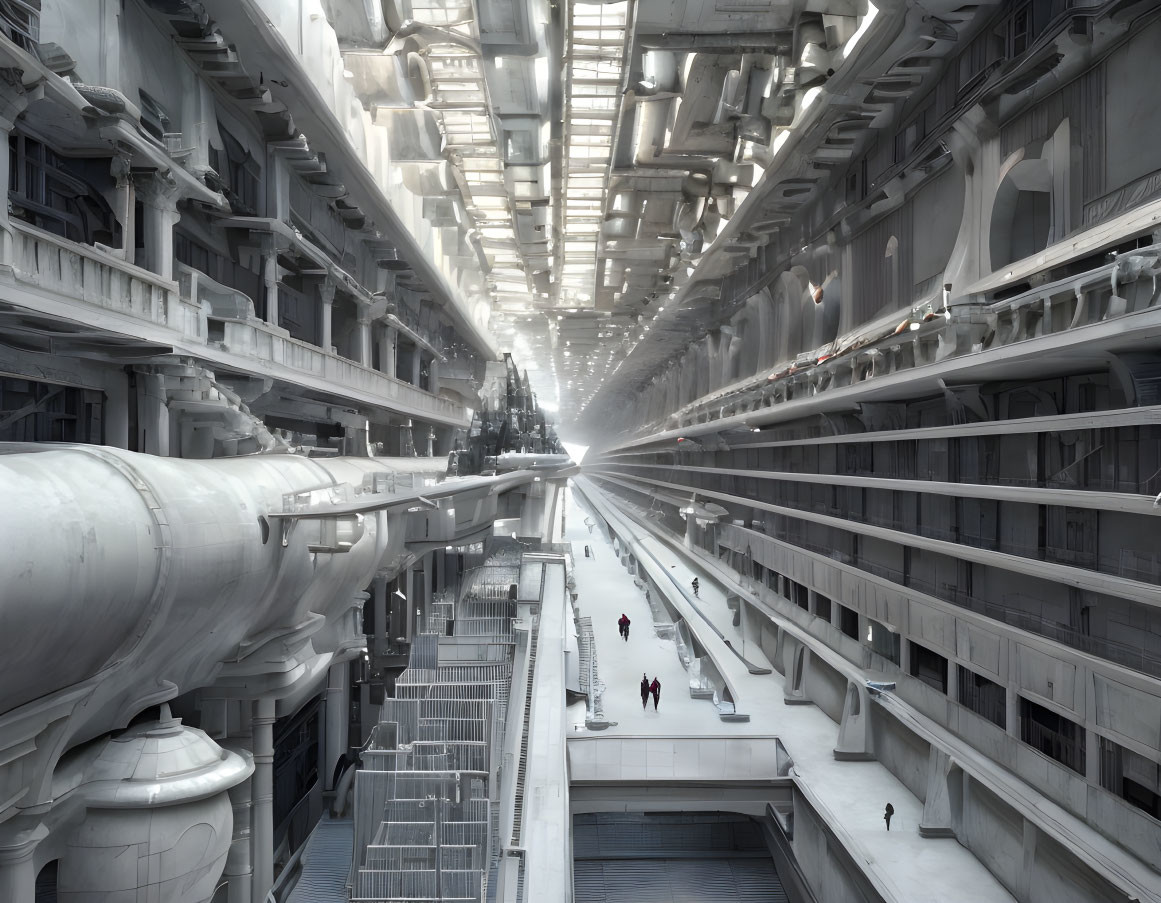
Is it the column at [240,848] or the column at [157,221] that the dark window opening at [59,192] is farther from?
the column at [240,848]

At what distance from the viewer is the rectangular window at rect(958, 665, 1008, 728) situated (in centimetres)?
1345

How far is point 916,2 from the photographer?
39.7 ft

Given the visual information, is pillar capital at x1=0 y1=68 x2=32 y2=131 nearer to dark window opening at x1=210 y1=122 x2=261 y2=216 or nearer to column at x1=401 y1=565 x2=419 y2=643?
dark window opening at x1=210 y1=122 x2=261 y2=216

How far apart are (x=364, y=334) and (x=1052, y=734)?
16.4m

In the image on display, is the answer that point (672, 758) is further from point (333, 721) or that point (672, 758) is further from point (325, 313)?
point (325, 313)

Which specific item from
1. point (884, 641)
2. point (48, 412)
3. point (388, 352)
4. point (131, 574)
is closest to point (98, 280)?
point (48, 412)

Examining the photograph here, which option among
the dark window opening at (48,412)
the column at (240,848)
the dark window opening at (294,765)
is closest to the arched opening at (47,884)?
the column at (240,848)

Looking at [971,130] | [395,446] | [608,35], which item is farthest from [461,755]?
[395,446]

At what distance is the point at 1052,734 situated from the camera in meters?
12.0

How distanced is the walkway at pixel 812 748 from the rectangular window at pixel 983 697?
6.72 feet

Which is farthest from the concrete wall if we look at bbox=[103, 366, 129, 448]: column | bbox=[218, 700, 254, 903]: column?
bbox=[103, 366, 129, 448]: column

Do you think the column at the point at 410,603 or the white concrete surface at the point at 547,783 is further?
the column at the point at 410,603

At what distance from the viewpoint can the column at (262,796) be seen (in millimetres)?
10016

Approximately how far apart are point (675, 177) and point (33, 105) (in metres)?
19.2
